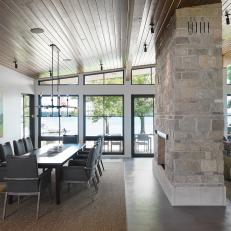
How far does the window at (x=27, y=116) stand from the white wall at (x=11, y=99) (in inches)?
16.1

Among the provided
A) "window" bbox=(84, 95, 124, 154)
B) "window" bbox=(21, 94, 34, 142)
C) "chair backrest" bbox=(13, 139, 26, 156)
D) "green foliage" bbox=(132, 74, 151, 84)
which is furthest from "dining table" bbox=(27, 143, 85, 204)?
"green foliage" bbox=(132, 74, 151, 84)

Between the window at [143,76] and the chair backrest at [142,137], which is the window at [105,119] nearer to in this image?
the chair backrest at [142,137]

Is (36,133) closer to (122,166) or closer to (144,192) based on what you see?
(122,166)

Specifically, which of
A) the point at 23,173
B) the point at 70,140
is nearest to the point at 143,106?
the point at 70,140

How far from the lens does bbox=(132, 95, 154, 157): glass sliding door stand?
10.2 meters

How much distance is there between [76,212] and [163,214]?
136 centimetres

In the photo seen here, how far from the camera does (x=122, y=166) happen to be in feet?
27.9

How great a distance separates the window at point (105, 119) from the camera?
1023cm

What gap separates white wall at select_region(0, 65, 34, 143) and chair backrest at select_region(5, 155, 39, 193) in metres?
3.43

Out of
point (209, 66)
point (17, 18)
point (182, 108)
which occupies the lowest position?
point (182, 108)

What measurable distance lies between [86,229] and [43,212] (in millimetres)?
993

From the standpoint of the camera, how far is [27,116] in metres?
9.72

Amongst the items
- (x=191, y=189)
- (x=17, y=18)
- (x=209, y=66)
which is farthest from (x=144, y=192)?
(x=17, y=18)

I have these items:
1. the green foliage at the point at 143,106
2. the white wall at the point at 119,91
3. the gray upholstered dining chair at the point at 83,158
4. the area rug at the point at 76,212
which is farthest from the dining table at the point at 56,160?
the green foliage at the point at 143,106
